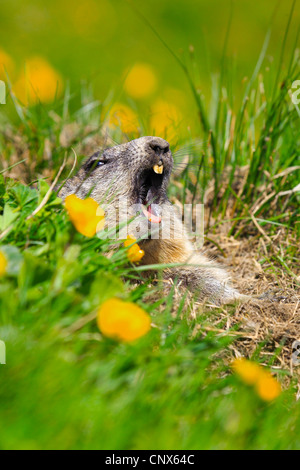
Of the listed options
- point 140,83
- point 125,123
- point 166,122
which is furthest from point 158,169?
point 140,83

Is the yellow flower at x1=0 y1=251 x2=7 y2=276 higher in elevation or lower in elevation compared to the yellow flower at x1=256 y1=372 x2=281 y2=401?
higher

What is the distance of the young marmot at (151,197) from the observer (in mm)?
3080

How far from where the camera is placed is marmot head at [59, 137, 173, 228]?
3070mm

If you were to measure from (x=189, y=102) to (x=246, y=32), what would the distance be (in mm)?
3932

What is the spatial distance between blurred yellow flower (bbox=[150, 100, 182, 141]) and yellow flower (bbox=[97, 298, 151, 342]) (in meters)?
2.08

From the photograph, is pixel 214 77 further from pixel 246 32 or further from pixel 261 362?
pixel 246 32

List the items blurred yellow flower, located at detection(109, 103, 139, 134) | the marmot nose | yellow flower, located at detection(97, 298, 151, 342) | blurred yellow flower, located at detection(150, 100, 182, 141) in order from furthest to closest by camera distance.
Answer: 1. blurred yellow flower, located at detection(109, 103, 139, 134)
2. blurred yellow flower, located at detection(150, 100, 182, 141)
3. the marmot nose
4. yellow flower, located at detection(97, 298, 151, 342)

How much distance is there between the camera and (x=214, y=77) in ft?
15.8

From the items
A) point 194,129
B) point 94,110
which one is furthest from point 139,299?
point 94,110

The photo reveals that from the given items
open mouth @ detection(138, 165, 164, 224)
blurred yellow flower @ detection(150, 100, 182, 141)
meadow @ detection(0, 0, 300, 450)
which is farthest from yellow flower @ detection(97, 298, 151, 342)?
blurred yellow flower @ detection(150, 100, 182, 141)

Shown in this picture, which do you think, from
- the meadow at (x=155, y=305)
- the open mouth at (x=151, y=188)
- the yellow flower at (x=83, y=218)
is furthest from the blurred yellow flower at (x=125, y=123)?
the yellow flower at (x=83, y=218)

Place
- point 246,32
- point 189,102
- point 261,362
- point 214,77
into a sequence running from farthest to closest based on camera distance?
1. point 246,32
2. point 189,102
3. point 214,77
4. point 261,362

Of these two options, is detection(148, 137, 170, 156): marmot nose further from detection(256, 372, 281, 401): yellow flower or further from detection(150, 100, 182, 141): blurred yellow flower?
detection(256, 372, 281, 401): yellow flower
